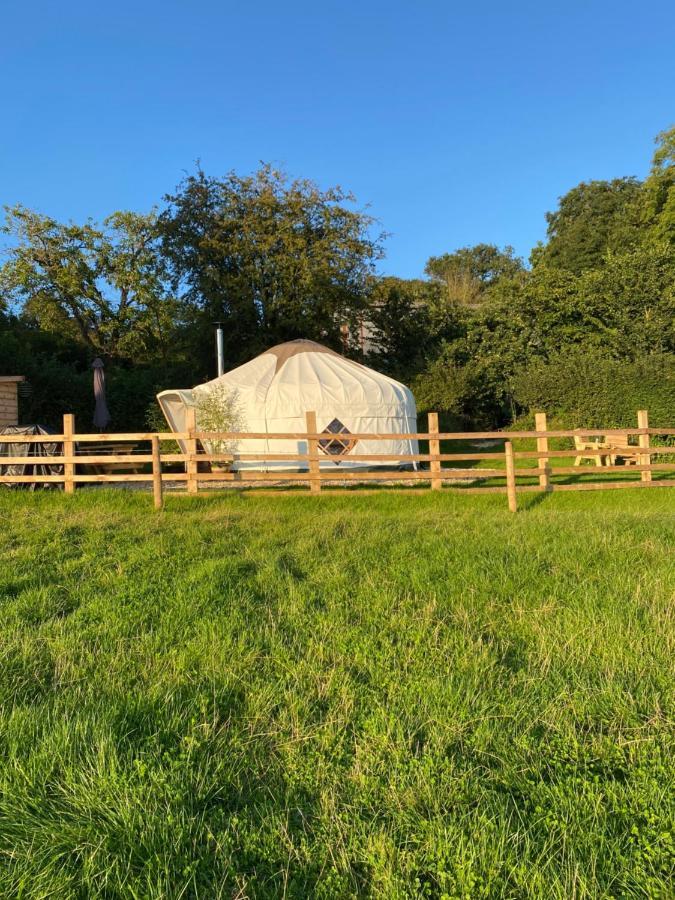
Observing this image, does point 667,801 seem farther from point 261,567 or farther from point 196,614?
point 261,567

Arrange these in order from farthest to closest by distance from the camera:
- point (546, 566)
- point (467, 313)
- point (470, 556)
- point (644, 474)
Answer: point (467, 313) < point (644, 474) < point (470, 556) < point (546, 566)

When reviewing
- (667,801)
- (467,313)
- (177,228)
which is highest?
(177,228)

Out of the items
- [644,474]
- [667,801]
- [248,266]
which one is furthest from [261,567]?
[248,266]

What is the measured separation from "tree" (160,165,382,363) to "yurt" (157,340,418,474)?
7.65 meters

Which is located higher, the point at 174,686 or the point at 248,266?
the point at 248,266

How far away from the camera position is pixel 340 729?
2.06 m

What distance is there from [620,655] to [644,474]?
763cm

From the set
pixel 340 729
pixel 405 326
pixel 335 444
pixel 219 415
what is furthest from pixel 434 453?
pixel 405 326

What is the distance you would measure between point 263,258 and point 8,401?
11.6m

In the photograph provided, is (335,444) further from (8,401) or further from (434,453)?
(8,401)

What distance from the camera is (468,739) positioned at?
6.43 ft

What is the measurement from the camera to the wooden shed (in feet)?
42.5

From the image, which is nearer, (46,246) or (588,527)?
(588,527)

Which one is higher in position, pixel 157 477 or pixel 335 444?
pixel 335 444
